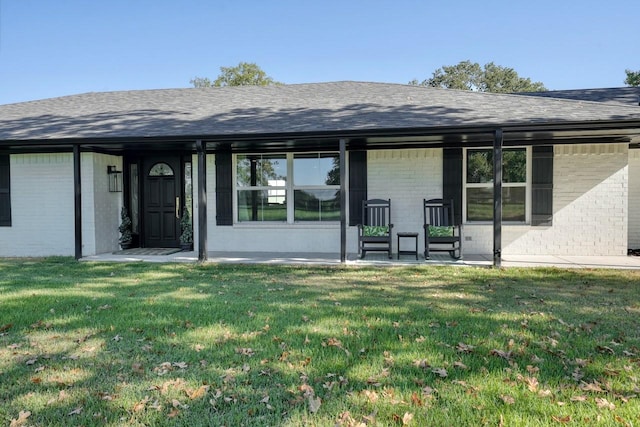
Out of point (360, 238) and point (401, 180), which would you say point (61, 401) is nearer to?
point (360, 238)

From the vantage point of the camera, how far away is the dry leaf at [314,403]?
7.93 ft

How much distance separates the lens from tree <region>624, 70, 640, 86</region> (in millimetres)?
21561

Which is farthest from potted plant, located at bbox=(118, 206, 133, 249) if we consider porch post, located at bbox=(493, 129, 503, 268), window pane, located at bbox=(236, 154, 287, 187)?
porch post, located at bbox=(493, 129, 503, 268)

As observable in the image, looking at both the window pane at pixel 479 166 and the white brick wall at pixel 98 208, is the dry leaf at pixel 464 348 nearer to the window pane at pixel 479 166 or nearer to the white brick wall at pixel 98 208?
the window pane at pixel 479 166

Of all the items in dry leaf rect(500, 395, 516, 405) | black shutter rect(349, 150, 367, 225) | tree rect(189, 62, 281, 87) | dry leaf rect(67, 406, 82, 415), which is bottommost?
dry leaf rect(67, 406, 82, 415)

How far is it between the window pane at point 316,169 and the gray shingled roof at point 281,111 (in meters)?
1.05

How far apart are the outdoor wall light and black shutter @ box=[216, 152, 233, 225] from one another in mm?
2398

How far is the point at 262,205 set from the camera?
376 inches

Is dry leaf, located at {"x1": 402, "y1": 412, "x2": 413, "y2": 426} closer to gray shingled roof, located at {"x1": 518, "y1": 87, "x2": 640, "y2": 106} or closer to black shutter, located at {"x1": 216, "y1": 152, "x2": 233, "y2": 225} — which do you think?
black shutter, located at {"x1": 216, "y1": 152, "x2": 233, "y2": 225}

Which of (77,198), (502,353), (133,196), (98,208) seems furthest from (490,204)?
(98,208)

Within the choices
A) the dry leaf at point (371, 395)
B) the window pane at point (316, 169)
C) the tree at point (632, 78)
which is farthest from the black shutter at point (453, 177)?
the tree at point (632, 78)

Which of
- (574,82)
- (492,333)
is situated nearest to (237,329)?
(492,333)

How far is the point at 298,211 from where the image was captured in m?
9.43

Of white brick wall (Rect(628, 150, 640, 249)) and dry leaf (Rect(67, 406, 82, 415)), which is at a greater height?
white brick wall (Rect(628, 150, 640, 249))
